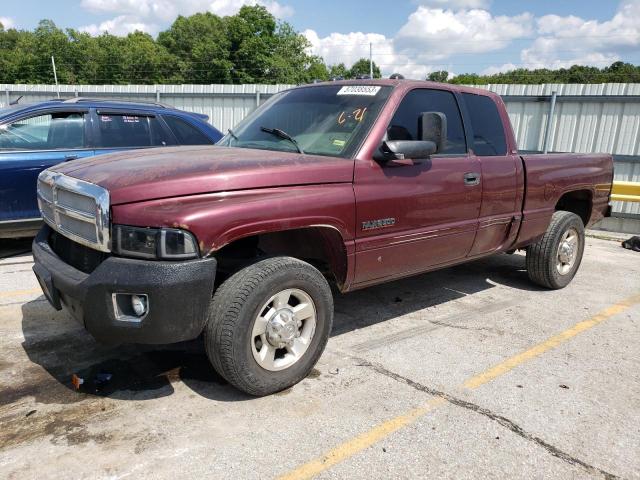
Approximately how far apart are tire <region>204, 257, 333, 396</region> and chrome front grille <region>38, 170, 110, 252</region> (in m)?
0.72

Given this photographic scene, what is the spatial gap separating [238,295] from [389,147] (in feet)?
4.76

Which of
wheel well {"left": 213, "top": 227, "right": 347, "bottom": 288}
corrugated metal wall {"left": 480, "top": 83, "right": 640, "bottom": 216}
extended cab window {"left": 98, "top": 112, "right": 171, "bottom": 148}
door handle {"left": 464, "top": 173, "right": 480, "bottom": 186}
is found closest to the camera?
wheel well {"left": 213, "top": 227, "right": 347, "bottom": 288}

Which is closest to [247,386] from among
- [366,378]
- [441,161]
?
Result: [366,378]

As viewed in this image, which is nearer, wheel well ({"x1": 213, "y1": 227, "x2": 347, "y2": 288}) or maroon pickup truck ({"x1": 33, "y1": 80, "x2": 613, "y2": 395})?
maroon pickup truck ({"x1": 33, "y1": 80, "x2": 613, "y2": 395})

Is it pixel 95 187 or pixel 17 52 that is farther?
pixel 17 52

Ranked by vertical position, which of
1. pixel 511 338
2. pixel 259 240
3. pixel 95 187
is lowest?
pixel 511 338

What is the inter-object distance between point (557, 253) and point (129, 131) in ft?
16.9

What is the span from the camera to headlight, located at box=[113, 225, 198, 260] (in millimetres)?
2730

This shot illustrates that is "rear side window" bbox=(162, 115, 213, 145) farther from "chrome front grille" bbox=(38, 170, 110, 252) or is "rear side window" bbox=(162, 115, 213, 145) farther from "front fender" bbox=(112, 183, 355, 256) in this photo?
"front fender" bbox=(112, 183, 355, 256)

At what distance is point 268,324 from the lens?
316cm

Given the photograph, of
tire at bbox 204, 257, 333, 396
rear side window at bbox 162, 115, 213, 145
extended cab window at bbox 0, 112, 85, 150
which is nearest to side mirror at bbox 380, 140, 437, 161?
tire at bbox 204, 257, 333, 396

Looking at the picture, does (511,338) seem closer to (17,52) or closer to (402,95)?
(402,95)

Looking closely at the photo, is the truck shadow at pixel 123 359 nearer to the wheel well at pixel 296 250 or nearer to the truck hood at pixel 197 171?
the wheel well at pixel 296 250

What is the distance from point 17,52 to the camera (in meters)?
61.8
